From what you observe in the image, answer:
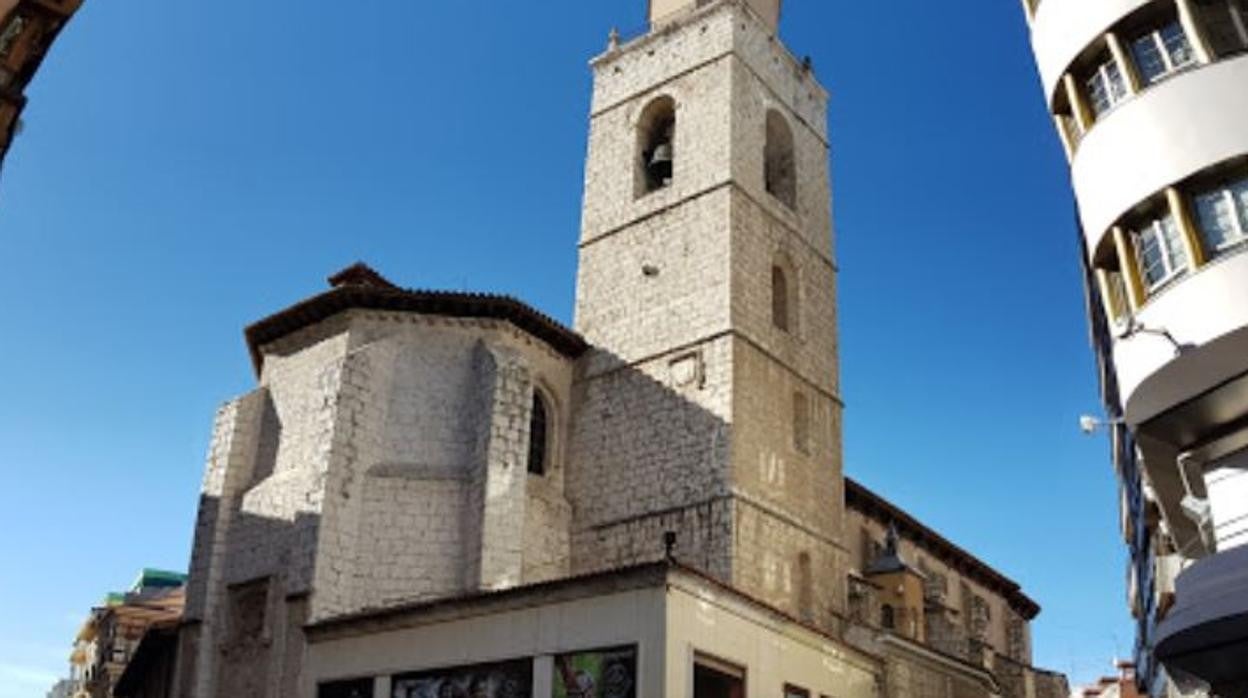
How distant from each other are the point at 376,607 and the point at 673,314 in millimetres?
7552

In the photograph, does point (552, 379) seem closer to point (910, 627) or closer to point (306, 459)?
point (306, 459)

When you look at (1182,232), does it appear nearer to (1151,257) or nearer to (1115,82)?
(1151,257)

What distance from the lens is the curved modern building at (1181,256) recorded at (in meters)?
9.07

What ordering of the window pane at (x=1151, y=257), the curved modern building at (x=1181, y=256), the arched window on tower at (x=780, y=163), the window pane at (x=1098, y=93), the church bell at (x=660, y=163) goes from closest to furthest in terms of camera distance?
the curved modern building at (x=1181, y=256)
the window pane at (x=1151, y=257)
the window pane at (x=1098, y=93)
the church bell at (x=660, y=163)
the arched window on tower at (x=780, y=163)

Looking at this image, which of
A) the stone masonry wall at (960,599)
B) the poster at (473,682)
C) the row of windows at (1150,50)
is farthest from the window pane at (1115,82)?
the stone masonry wall at (960,599)

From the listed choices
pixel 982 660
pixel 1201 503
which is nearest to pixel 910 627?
pixel 982 660

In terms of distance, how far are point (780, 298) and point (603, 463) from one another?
5.08 m

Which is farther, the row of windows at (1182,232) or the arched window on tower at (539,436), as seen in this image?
the arched window on tower at (539,436)

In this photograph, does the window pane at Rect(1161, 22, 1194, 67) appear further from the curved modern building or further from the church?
the church

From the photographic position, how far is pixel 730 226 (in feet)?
69.9

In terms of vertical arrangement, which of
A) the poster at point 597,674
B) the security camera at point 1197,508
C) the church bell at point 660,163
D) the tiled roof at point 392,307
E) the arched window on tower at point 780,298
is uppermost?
the church bell at point 660,163

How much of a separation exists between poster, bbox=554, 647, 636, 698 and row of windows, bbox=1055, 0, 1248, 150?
742cm

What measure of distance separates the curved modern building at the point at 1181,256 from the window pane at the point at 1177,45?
0.5 inches

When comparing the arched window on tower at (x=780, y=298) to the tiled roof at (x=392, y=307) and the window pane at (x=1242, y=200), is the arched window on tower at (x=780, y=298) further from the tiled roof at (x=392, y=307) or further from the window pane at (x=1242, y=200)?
the window pane at (x=1242, y=200)
